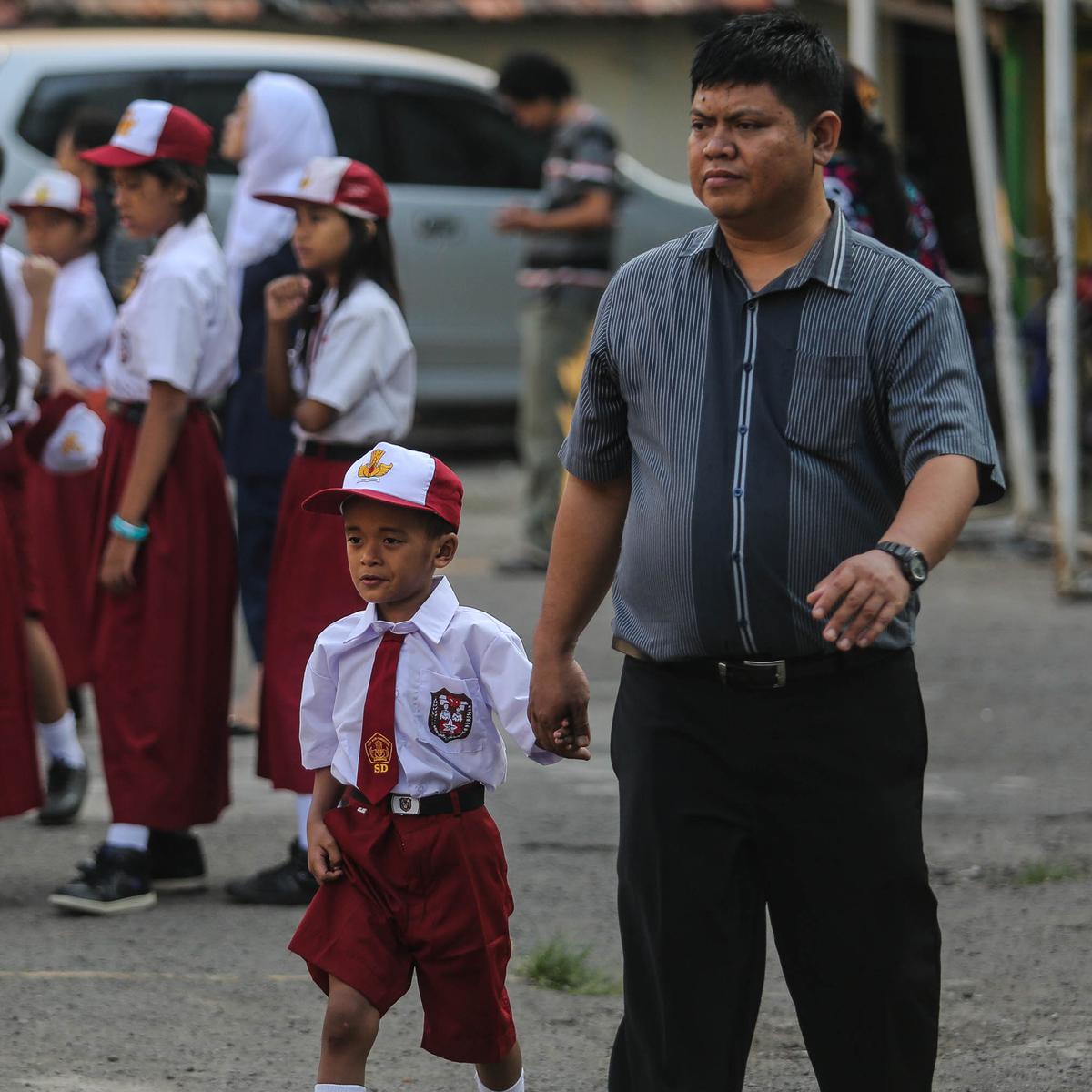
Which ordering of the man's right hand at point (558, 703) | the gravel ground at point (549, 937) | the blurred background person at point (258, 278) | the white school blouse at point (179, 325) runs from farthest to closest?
the blurred background person at point (258, 278) < the white school blouse at point (179, 325) < the gravel ground at point (549, 937) < the man's right hand at point (558, 703)

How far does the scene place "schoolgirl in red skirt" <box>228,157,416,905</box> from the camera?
16.4ft

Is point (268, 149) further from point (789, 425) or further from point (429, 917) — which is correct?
point (789, 425)

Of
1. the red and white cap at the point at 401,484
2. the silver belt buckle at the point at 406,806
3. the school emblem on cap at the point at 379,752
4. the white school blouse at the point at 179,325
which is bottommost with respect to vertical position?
the silver belt buckle at the point at 406,806

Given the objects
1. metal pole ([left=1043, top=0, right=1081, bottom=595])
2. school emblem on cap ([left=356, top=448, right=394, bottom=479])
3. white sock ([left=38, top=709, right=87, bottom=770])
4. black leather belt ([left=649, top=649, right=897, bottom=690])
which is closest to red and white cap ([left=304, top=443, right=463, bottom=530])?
school emblem on cap ([left=356, top=448, right=394, bottom=479])

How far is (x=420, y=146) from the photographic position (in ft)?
39.7

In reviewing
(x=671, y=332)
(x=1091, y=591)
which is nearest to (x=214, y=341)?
(x=671, y=332)

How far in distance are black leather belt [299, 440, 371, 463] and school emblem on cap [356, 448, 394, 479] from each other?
150cm

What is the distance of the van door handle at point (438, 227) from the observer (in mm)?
12094

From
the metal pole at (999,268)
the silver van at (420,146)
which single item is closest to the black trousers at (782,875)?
the metal pole at (999,268)

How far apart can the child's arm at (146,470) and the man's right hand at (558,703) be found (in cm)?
195

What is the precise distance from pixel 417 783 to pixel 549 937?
154 cm

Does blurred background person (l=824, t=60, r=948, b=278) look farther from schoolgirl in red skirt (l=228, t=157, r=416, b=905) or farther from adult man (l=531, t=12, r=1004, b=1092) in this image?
adult man (l=531, t=12, r=1004, b=1092)

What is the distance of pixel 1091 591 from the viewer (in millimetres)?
8664

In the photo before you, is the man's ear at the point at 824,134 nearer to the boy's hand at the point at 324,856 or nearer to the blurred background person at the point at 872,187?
the boy's hand at the point at 324,856
